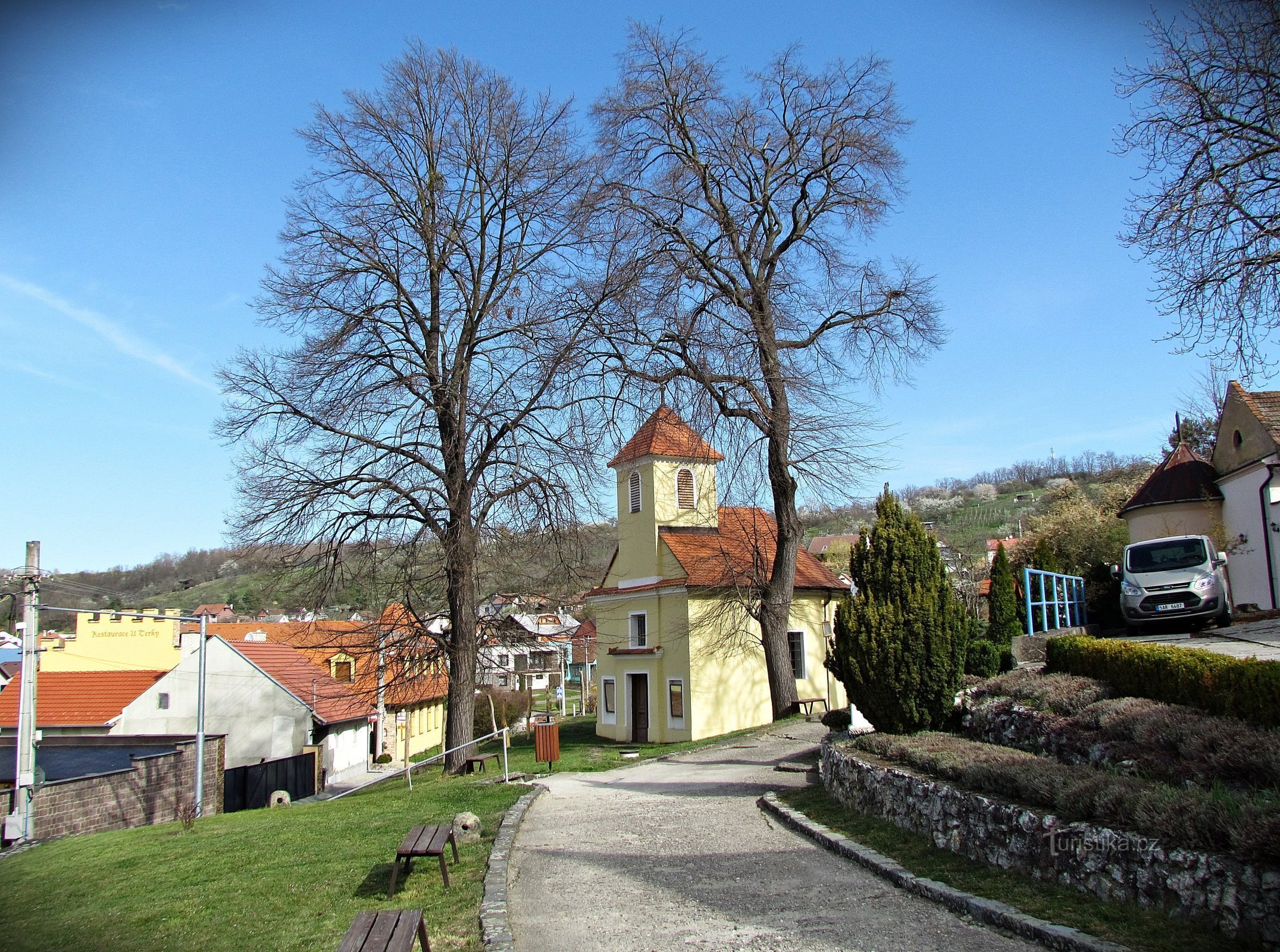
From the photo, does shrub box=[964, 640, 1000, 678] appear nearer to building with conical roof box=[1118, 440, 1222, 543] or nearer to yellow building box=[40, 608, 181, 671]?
building with conical roof box=[1118, 440, 1222, 543]

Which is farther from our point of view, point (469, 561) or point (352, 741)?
point (352, 741)

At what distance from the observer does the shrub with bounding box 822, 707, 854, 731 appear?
1534cm

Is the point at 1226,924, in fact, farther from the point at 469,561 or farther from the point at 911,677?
the point at 469,561

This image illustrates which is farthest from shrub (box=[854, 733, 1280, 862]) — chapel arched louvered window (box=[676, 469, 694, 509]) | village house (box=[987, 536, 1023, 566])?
village house (box=[987, 536, 1023, 566])

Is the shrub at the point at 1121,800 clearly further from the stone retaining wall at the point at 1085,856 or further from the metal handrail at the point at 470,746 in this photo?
the metal handrail at the point at 470,746

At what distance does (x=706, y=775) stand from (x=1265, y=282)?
11.6 m

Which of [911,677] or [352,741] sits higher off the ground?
[911,677]

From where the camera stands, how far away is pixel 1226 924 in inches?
213

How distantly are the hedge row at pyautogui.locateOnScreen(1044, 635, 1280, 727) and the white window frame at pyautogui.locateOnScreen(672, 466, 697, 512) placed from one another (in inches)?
879

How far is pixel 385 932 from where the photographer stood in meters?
5.56

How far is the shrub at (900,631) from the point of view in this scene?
11844mm

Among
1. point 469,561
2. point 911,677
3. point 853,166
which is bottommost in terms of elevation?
point 911,677

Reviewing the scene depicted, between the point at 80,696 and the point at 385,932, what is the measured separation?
34757mm

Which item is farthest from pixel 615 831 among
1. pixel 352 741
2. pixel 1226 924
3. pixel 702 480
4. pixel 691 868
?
pixel 352 741
